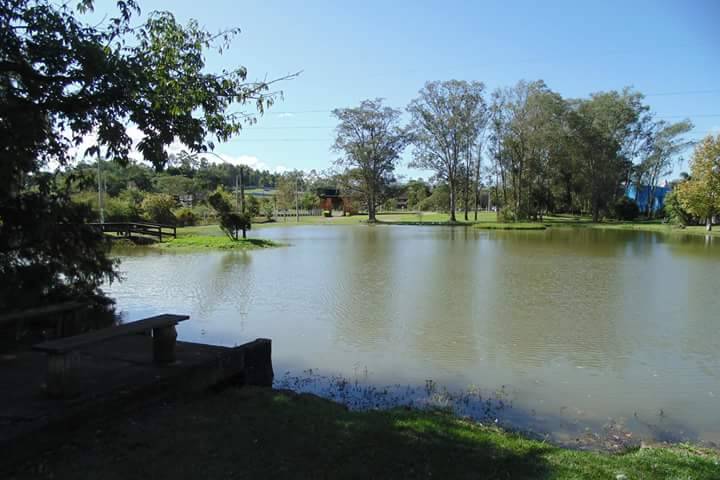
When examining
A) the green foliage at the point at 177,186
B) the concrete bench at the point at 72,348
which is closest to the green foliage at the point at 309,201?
the green foliage at the point at 177,186

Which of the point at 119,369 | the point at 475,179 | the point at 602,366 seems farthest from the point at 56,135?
the point at 475,179

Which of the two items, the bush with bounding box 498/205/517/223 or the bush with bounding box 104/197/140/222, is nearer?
the bush with bounding box 104/197/140/222

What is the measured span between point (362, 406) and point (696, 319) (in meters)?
7.94

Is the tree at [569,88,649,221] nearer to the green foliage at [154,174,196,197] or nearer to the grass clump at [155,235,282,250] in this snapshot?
the grass clump at [155,235,282,250]

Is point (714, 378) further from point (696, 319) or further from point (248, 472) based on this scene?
point (248, 472)

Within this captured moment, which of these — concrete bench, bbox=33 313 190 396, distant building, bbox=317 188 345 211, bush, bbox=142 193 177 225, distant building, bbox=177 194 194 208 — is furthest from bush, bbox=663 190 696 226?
distant building, bbox=177 194 194 208

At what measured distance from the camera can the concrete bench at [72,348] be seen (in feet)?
12.7

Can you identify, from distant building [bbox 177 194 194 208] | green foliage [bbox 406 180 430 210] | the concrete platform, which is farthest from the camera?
green foliage [bbox 406 180 430 210]

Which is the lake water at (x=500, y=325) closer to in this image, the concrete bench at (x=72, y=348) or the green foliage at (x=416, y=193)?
the concrete bench at (x=72, y=348)

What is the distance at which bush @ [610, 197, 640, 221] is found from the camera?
53.5m

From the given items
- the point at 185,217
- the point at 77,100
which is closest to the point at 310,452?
the point at 77,100

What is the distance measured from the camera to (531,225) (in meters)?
44.1

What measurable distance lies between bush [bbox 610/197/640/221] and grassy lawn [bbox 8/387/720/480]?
5506 cm

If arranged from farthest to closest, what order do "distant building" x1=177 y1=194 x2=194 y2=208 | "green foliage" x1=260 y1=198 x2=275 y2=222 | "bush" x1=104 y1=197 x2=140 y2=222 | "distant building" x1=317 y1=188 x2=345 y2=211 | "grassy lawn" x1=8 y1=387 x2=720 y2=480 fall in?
"distant building" x1=317 y1=188 x2=345 y2=211 < "distant building" x1=177 y1=194 x2=194 y2=208 < "green foliage" x1=260 y1=198 x2=275 y2=222 < "bush" x1=104 y1=197 x2=140 y2=222 < "grassy lawn" x1=8 y1=387 x2=720 y2=480
